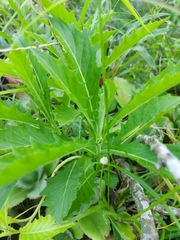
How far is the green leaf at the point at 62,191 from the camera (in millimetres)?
622

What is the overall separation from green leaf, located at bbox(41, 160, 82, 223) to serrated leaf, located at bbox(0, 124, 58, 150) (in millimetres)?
80

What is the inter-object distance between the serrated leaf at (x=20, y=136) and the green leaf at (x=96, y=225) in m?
0.21

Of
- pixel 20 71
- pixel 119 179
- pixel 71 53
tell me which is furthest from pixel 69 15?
pixel 119 179

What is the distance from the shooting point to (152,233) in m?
0.66

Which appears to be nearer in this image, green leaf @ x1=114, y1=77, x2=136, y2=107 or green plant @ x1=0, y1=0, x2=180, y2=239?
green plant @ x1=0, y1=0, x2=180, y2=239

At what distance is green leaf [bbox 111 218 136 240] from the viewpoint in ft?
2.39

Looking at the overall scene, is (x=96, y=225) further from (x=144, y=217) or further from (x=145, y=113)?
(x=145, y=113)

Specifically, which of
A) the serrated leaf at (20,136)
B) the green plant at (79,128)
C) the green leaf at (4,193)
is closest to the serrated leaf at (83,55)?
the green plant at (79,128)

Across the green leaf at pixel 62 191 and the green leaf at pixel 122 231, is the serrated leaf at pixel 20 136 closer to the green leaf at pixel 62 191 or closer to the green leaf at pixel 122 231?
the green leaf at pixel 62 191

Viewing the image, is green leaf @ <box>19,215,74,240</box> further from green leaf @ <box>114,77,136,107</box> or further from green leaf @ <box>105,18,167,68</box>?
green leaf @ <box>114,77,136,107</box>

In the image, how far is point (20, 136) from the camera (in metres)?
0.70

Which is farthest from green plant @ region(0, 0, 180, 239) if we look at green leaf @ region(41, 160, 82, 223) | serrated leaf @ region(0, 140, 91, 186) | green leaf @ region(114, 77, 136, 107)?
green leaf @ region(114, 77, 136, 107)

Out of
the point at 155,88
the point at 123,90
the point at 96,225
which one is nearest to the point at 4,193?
the point at 96,225

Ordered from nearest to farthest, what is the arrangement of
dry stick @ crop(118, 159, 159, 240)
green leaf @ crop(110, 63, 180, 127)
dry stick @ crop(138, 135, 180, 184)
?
dry stick @ crop(138, 135, 180, 184) → green leaf @ crop(110, 63, 180, 127) → dry stick @ crop(118, 159, 159, 240)
